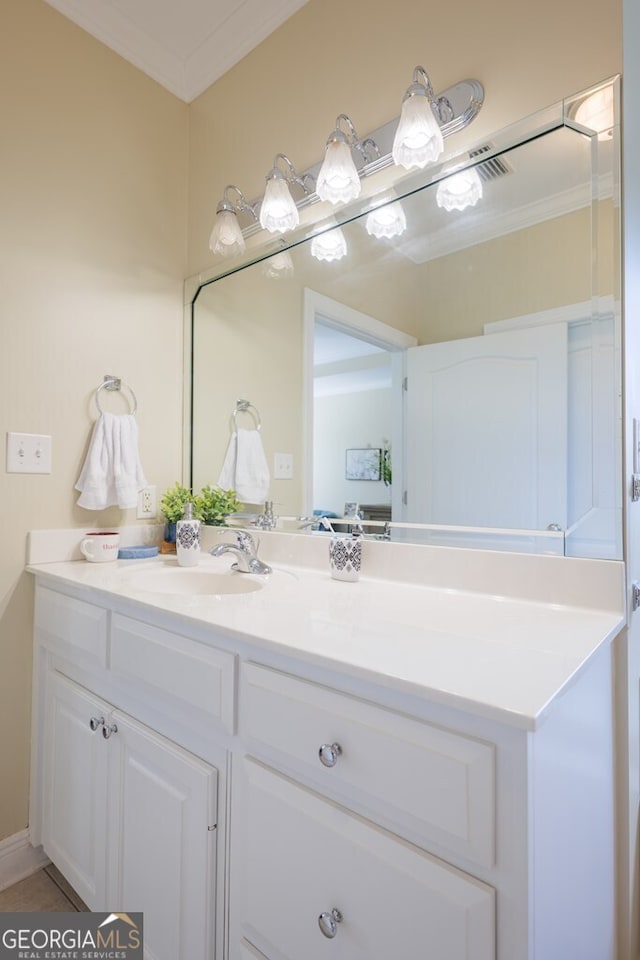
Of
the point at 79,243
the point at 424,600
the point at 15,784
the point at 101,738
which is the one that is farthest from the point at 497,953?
the point at 79,243

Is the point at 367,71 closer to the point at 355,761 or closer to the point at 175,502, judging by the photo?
the point at 175,502

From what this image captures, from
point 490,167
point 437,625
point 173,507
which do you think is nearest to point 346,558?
point 437,625

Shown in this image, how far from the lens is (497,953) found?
0.59m

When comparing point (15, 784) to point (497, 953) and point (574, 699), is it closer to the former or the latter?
point (497, 953)

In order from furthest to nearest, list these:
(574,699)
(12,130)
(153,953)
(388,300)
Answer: (12,130), (388,300), (153,953), (574,699)

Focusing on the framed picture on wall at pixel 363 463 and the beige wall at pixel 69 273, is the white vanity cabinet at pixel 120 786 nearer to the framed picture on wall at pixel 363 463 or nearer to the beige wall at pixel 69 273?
the beige wall at pixel 69 273

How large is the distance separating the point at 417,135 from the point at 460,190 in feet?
→ 0.53

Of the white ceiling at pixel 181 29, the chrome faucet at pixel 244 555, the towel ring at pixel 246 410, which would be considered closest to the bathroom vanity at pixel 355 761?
the chrome faucet at pixel 244 555

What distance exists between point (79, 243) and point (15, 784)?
167cm

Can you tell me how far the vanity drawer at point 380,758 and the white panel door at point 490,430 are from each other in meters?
0.61

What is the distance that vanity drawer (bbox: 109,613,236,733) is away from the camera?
0.90 m

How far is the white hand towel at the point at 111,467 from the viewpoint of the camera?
1.62 meters

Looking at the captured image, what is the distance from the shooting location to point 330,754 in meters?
0.72

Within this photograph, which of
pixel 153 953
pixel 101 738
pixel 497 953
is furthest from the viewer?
pixel 101 738
